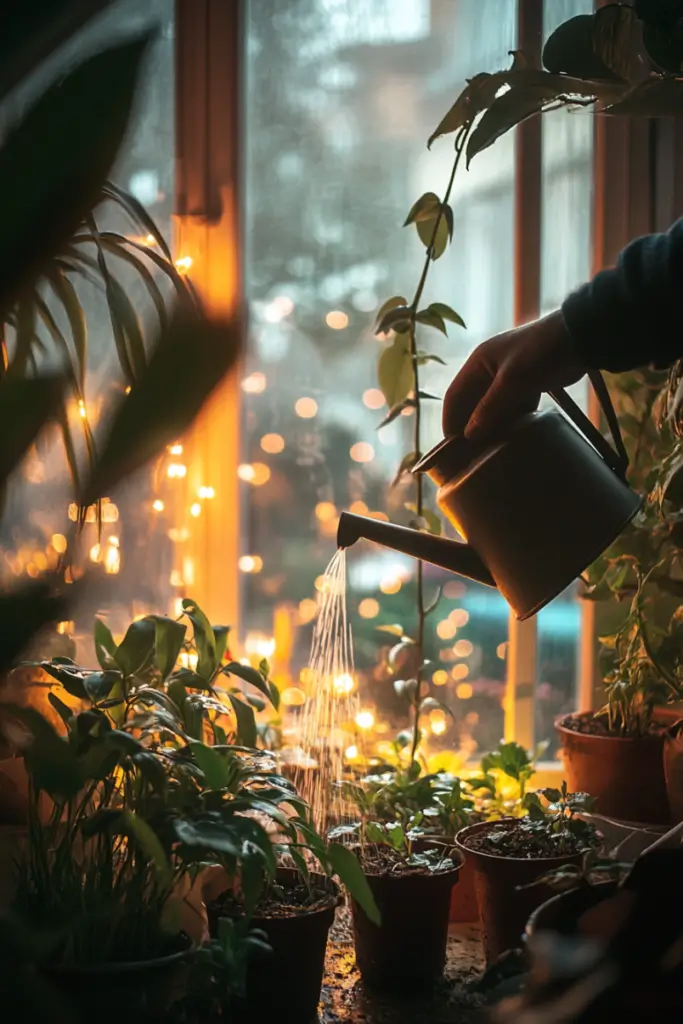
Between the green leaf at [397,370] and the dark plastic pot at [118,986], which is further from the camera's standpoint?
the green leaf at [397,370]

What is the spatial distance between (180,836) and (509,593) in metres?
0.40

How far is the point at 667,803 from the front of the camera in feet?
4.99

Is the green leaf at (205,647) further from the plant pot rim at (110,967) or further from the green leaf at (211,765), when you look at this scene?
the plant pot rim at (110,967)

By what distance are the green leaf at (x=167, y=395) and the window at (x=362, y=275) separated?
1.66m

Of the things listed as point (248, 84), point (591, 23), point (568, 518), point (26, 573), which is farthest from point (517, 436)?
point (248, 84)

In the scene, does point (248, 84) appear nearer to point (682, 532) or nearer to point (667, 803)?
point (682, 532)

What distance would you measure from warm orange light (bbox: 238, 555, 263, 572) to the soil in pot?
2.83 feet

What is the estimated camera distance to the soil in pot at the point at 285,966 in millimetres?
1021

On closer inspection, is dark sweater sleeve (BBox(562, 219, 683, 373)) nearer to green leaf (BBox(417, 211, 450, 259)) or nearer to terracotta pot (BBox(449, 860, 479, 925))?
green leaf (BBox(417, 211, 450, 259))

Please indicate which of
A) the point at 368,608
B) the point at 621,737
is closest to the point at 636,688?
the point at 621,737

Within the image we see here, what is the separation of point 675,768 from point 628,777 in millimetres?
247

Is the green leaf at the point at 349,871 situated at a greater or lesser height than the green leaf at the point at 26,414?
lesser

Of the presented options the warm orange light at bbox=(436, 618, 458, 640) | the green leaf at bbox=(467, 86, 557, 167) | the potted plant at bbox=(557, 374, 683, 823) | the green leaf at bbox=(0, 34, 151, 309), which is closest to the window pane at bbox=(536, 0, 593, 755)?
the warm orange light at bbox=(436, 618, 458, 640)

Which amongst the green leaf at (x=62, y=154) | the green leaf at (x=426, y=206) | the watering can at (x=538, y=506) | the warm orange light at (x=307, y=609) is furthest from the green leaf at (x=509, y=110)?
the green leaf at (x=62, y=154)
